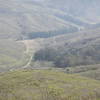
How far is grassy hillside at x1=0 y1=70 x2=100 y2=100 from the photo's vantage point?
115m

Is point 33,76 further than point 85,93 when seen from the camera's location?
Yes

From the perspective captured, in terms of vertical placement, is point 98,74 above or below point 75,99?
below

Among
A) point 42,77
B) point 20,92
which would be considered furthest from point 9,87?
point 42,77

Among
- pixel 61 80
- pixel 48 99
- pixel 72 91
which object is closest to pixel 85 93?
pixel 72 91

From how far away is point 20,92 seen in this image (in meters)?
127

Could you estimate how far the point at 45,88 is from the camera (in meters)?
136

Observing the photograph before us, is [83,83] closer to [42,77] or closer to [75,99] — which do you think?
[42,77]

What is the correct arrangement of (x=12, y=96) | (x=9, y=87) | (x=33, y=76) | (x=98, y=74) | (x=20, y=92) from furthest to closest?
1. (x=98, y=74)
2. (x=33, y=76)
3. (x=9, y=87)
4. (x=20, y=92)
5. (x=12, y=96)

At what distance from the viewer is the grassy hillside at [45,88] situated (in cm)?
11506

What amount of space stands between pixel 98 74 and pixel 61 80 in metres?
39.6

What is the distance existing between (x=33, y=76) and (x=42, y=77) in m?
6.28

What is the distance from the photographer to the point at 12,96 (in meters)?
119

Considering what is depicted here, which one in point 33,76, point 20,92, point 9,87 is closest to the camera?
point 20,92

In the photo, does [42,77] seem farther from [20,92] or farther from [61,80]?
[20,92]
